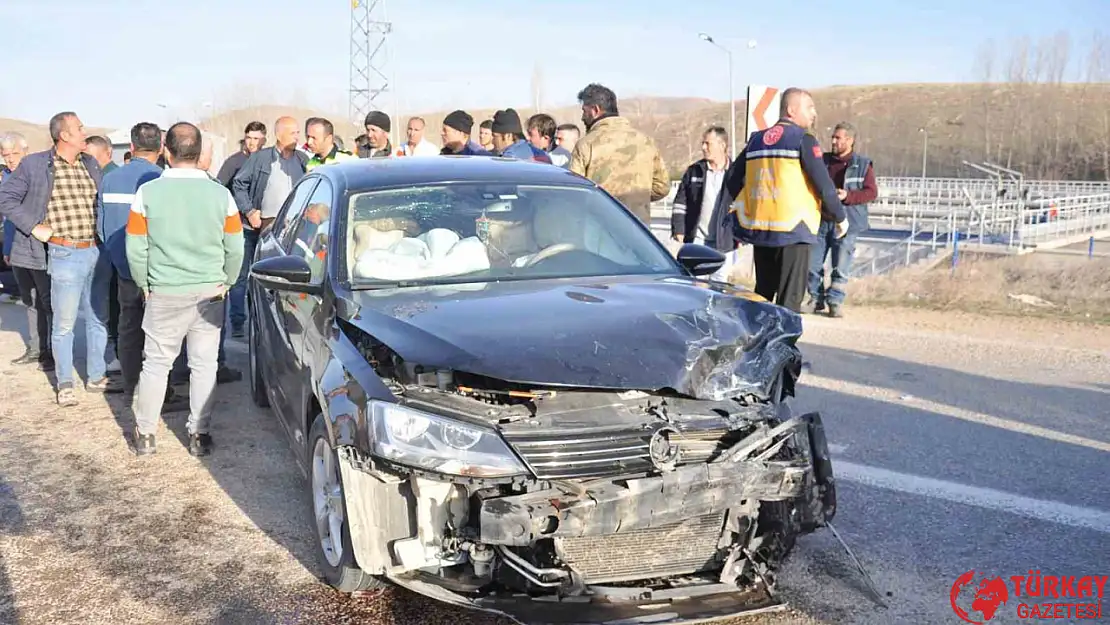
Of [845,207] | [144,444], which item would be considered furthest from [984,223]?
[144,444]

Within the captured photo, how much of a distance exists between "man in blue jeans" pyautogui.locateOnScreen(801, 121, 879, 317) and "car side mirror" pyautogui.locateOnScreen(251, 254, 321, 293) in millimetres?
6361

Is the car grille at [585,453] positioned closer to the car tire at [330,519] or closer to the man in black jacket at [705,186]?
the car tire at [330,519]

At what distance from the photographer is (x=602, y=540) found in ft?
10.1

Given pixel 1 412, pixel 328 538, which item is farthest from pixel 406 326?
pixel 1 412

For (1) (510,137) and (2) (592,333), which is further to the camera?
(1) (510,137)

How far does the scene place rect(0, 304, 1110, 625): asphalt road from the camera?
3.54 metres

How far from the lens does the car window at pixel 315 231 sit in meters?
4.34

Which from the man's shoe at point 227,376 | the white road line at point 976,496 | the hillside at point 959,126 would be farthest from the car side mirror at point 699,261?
the hillside at point 959,126

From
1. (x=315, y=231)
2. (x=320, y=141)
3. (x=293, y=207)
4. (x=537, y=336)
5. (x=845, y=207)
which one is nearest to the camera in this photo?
(x=537, y=336)

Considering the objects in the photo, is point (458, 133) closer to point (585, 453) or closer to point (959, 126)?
point (585, 453)

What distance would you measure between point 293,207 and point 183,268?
0.74 metres

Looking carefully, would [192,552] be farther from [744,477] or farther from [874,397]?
[874,397]

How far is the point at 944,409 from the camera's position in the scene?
20.1ft

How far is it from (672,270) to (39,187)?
4.81 m
